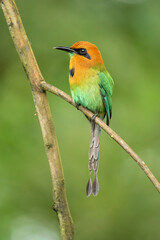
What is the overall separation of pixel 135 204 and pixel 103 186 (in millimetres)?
344

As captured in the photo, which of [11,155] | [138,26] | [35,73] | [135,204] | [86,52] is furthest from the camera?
[138,26]

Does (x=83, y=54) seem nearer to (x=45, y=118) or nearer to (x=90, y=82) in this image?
(x=90, y=82)

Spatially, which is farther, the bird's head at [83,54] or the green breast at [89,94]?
the green breast at [89,94]

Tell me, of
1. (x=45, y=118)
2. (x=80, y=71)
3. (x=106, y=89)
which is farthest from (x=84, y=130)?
(x=45, y=118)

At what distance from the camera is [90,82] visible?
3352mm

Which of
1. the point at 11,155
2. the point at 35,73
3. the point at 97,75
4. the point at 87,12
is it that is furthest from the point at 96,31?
the point at 35,73

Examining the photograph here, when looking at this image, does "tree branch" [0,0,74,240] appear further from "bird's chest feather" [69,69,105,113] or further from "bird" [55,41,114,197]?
"bird's chest feather" [69,69,105,113]

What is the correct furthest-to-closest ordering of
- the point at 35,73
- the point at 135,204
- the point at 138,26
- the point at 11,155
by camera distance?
the point at 138,26
the point at 135,204
the point at 11,155
the point at 35,73

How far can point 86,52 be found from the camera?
322 centimetres

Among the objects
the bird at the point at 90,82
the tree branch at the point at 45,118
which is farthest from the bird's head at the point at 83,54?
the tree branch at the point at 45,118

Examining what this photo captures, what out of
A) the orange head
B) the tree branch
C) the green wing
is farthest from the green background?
the tree branch

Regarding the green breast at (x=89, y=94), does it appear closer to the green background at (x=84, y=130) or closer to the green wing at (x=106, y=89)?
the green wing at (x=106, y=89)

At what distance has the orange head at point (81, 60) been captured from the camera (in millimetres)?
3209

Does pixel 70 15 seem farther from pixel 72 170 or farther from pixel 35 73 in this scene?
pixel 35 73
